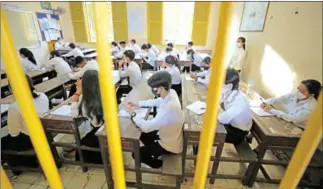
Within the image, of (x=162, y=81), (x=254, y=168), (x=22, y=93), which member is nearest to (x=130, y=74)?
(x=162, y=81)

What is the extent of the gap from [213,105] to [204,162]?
0.65ft

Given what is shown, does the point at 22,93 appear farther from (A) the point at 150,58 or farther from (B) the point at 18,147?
(A) the point at 150,58

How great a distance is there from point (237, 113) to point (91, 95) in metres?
1.52

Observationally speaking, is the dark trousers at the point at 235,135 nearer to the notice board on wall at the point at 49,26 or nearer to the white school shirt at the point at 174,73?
the white school shirt at the point at 174,73

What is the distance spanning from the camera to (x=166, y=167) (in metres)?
1.70

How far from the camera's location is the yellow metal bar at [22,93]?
406 mm

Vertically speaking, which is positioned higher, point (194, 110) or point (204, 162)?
point (204, 162)

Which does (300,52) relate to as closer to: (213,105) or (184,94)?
(184,94)

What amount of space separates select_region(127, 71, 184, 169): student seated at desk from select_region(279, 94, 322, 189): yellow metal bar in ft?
3.86

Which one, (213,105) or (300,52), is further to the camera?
(300,52)

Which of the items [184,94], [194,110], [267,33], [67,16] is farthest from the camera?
[67,16]

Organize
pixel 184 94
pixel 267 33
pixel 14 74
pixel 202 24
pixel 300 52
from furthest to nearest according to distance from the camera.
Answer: pixel 202 24 < pixel 267 33 < pixel 184 94 < pixel 300 52 < pixel 14 74

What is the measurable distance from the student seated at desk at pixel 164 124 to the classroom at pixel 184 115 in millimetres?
10

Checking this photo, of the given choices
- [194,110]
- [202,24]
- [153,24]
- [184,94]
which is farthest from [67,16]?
[194,110]
